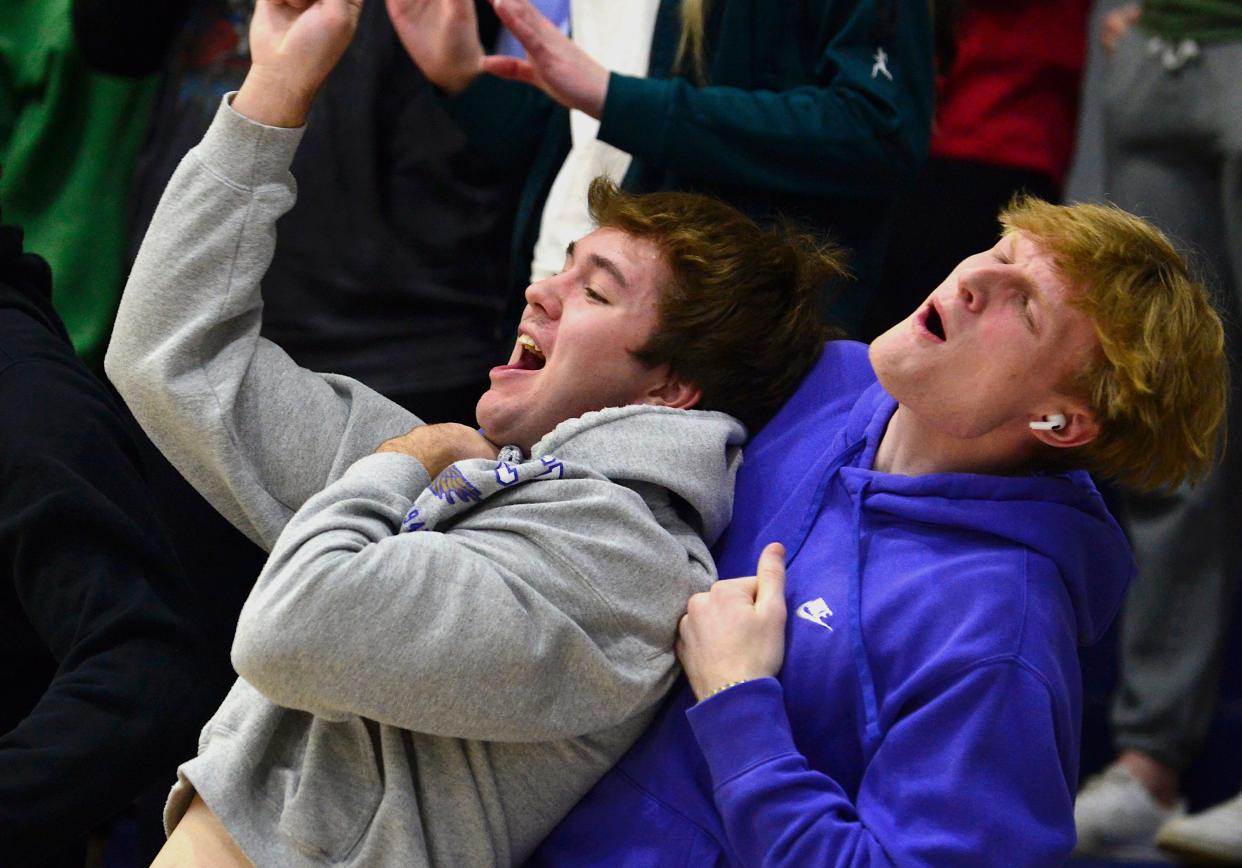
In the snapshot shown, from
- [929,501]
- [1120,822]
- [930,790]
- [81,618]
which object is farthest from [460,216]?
[1120,822]

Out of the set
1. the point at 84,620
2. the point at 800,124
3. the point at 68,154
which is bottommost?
the point at 84,620

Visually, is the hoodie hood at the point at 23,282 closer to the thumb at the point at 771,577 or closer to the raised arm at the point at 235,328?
the raised arm at the point at 235,328

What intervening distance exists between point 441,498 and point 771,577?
303mm

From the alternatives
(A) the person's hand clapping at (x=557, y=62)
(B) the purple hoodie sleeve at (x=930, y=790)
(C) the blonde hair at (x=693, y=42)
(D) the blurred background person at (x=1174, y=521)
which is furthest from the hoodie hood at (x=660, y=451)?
(D) the blurred background person at (x=1174, y=521)

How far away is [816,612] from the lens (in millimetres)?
1556

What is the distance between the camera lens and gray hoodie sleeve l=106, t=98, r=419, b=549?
1695mm

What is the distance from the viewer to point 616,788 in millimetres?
1582

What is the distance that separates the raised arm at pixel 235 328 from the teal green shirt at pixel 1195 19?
1.46 meters

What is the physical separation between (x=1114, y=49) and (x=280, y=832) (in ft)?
6.51

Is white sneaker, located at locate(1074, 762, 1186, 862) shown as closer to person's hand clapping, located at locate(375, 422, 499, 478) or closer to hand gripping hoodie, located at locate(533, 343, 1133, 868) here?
hand gripping hoodie, located at locate(533, 343, 1133, 868)

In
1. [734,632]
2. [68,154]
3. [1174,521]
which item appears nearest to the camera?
[734,632]

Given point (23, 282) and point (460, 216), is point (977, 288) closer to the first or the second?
point (460, 216)

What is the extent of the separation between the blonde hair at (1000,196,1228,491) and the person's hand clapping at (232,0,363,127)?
2.38ft

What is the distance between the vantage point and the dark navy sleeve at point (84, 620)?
5.32 feet
